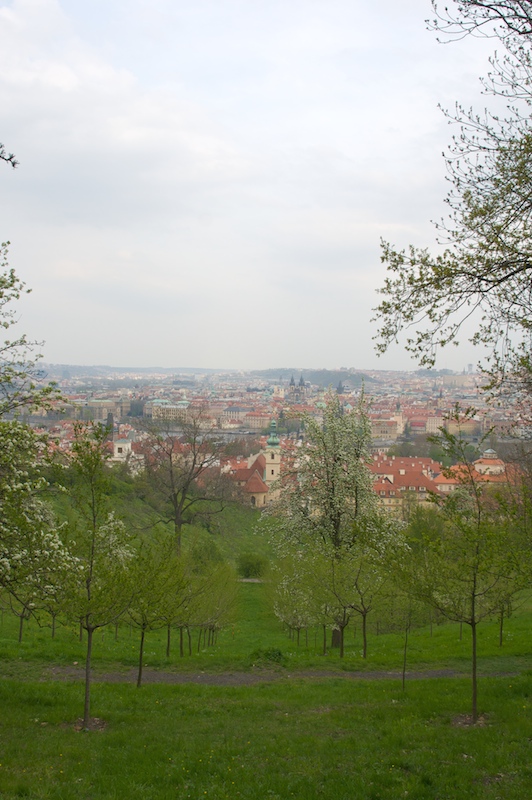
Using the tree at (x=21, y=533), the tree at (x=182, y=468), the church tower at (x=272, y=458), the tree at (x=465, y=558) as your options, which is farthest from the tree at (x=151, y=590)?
the church tower at (x=272, y=458)

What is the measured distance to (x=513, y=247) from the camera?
8.88 metres

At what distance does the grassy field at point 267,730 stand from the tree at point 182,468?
9506mm

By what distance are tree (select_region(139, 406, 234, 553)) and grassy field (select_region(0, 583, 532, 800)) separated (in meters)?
9.51

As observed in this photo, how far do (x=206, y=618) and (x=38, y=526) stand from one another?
10695 mm

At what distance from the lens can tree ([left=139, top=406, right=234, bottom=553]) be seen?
30.5 meters

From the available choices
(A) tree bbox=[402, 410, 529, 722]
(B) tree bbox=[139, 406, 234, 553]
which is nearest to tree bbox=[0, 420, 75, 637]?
(A) tree bbox=[402, 410, 529, 722]

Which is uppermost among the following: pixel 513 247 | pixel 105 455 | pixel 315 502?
pixel 513 247

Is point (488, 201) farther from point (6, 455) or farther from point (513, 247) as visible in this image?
point (6, 455)

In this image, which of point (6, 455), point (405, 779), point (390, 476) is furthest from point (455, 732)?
point (390, 476)

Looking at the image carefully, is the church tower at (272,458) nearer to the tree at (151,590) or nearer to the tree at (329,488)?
the tree at (329,488)

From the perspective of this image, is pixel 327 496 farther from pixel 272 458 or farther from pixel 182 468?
pixel 272 458

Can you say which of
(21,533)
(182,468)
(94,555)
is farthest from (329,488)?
(182,468)

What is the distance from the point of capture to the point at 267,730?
998 cm

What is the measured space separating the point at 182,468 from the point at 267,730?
2317 cm
